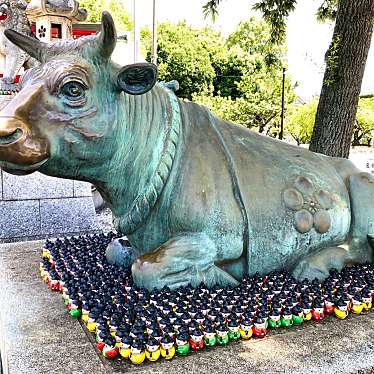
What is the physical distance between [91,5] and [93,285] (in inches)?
1523

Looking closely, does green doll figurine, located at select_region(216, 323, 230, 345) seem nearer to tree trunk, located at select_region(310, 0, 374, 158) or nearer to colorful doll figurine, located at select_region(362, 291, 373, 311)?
colorful doll figurine, located at select_region(362, 291, 373, 311)

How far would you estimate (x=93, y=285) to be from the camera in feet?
8.43

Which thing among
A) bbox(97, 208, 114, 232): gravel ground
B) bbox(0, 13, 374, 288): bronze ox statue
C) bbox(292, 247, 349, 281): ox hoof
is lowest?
bbox(97, 208, 114, 232): gravel ground

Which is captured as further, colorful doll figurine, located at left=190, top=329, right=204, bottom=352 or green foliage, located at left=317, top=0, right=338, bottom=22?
green foliage, located at left=317, top=0, right=338, bottom=22

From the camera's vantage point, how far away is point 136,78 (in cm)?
225

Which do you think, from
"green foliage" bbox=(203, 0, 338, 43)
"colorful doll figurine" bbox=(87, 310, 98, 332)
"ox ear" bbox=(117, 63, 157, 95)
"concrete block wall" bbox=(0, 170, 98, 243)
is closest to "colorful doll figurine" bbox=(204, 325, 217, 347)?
"colorful doll figurine" bbox=(87, 310, 98, 332)

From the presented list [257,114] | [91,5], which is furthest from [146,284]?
[91,5]

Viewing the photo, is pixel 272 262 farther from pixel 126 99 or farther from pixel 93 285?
pixel 126 99

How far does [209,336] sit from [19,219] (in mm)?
3395

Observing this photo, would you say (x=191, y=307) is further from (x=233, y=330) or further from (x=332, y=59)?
(x=332, y=59)

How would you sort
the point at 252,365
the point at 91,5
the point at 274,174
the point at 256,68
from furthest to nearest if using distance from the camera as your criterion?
the point at 91,5 < the point at 256,68 < the point at 274,174 < the point at 252,365

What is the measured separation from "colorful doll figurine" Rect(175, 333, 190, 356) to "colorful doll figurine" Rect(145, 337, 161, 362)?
0.09m

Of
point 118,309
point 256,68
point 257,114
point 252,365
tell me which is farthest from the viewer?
point 256,68

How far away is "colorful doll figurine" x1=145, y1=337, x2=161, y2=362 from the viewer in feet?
6.35
